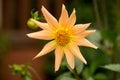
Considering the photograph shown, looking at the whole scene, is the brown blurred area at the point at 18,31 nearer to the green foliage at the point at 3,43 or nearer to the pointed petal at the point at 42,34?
the green foliage at the point at 3,43

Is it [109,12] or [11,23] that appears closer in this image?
[109,12]

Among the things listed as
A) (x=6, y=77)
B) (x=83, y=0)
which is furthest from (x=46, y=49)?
(x=6, y=77)

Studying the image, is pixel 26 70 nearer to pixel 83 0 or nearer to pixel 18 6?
pixel 83 0

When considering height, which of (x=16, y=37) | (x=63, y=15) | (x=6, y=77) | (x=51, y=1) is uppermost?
(x=63, y=15)

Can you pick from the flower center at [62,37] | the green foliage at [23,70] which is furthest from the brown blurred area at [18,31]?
the flower center at [62,37]

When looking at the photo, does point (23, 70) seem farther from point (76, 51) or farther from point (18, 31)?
point (18, 31)

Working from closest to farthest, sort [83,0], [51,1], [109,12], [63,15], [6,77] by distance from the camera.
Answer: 1. [63,15]
2. [109,12]
3. [83,0]
4. [6,77]
5. [51,1]

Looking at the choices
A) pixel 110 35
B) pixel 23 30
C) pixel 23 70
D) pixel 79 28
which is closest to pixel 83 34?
pixel 79 28

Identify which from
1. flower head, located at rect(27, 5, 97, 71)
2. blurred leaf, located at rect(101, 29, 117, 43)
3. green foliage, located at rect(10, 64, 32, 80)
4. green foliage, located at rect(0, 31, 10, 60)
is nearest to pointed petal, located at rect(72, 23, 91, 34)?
flower head, located at rect(27, 5, 97, 71)
